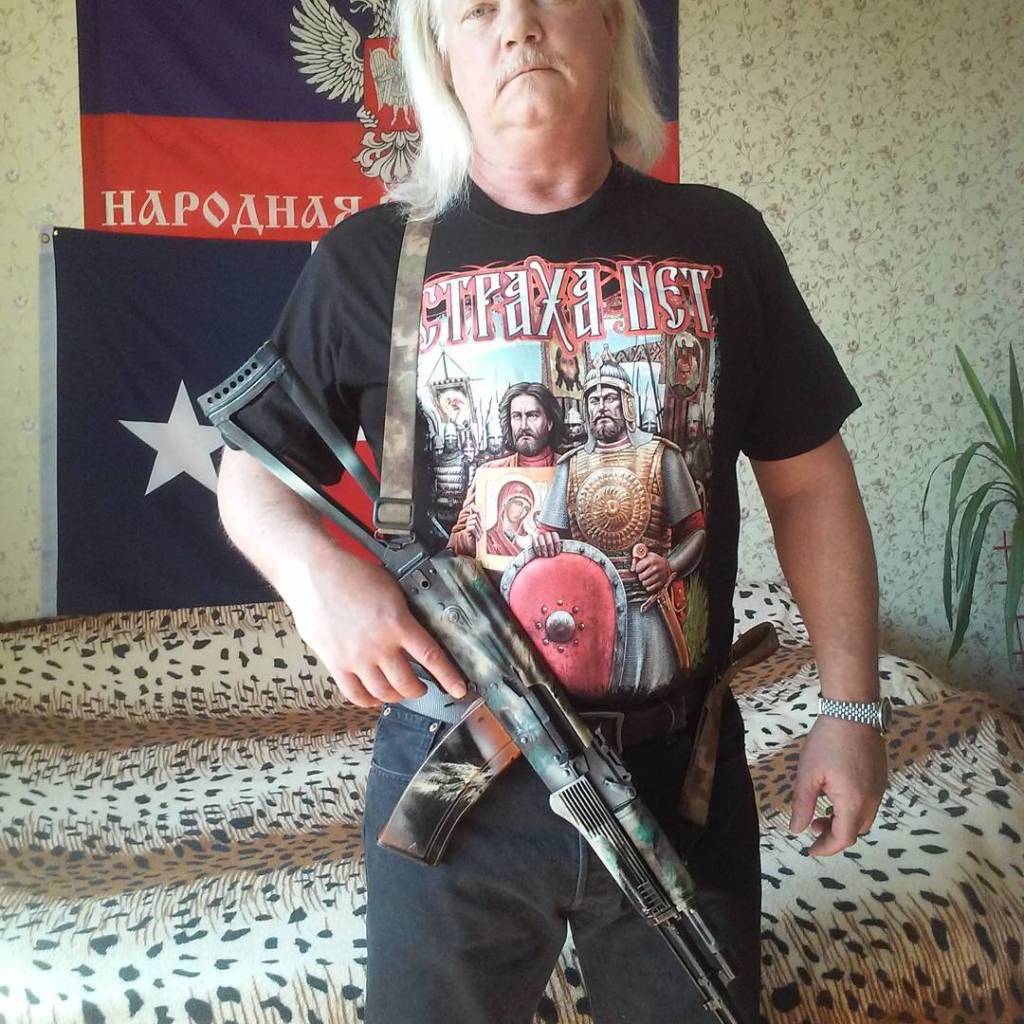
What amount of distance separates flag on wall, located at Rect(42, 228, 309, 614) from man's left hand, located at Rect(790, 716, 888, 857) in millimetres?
1771

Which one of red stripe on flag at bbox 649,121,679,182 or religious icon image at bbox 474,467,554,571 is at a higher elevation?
red stripe on flag at bbox 649,121,679,182

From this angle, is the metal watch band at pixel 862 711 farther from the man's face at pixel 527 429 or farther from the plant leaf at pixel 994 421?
the plant leaf at pixel 994 421

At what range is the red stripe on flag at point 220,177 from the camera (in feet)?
7.13

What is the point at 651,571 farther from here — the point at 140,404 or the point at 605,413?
the point at 140,404

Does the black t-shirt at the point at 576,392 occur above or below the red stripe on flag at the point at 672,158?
below

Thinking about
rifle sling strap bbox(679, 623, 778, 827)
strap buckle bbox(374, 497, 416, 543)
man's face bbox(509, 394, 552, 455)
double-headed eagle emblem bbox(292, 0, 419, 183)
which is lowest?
rifle sling strap bbox(679, 623, 778, 827)

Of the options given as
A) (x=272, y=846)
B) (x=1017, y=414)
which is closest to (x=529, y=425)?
(x=272, y=846)

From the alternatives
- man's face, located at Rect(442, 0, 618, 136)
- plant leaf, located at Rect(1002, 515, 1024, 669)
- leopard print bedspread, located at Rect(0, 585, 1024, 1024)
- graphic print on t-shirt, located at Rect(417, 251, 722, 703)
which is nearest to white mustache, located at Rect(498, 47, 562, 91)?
man's face, located at Rect(442, 0, 618, 136)

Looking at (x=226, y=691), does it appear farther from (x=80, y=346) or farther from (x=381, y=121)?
(x=381, y=121)

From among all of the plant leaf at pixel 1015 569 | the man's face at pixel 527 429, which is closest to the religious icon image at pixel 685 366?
the man's face at pixel 527 429

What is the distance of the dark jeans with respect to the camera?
675 millimetres

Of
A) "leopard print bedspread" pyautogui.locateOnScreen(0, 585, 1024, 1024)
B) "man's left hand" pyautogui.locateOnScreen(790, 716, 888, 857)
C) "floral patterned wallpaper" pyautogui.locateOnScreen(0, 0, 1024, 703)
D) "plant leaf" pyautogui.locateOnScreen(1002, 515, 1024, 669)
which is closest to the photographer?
"man's left hand" pyautogui.locateOnScreen(790, 716, 888, 857)

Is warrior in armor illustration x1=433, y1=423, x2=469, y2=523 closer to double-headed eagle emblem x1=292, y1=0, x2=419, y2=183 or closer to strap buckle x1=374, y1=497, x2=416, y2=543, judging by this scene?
strap buckle x1=374, y1=497, x2=416, y2=543

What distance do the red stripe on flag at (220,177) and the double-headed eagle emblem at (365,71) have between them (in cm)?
5
